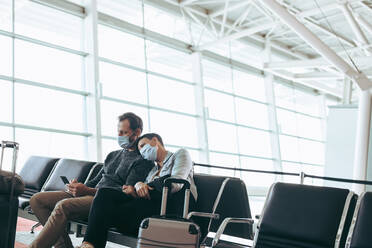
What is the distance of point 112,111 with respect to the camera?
11812 millimetres

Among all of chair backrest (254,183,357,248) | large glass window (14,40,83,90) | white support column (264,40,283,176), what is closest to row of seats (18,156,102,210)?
chair backrest (254,183,357,248)

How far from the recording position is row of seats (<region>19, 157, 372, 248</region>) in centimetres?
287

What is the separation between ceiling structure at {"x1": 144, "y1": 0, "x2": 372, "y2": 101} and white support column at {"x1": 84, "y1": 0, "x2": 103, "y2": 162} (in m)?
2.40

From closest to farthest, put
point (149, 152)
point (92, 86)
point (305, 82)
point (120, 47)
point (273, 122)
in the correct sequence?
point (149, 152) → point (92, 86) → point (120, 47) → point (273, 122) → point (305, 82)

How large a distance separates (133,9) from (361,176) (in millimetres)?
7372

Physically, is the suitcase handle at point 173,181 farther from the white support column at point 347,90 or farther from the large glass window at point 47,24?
the white support column at point 347,90

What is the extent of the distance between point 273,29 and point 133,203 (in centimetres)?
1236

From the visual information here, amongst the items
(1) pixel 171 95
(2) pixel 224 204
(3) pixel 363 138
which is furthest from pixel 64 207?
(1) pixel 171 95

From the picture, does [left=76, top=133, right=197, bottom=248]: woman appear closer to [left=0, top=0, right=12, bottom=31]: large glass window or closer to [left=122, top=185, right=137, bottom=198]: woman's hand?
[left=122, top=185, right=137, bottom=198]: woman's hand

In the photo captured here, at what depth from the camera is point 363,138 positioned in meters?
10.5

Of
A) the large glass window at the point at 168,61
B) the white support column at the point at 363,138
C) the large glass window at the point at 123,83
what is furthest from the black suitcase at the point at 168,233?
the large glass window at the point at 168,61

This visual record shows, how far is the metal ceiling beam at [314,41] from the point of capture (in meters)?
9.05

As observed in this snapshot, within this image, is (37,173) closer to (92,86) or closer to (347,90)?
(92,86)

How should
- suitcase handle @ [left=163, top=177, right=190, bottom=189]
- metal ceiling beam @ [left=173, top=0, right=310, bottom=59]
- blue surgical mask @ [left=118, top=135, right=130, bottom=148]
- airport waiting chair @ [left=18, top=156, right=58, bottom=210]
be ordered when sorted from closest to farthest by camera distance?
1. suitcase handle @ [left=163, top=177, right=190, bottom=189]
2. blue surgical mask @ [left=118, top=135, right=130, bottom=148]
3. airport waiting chair @ [left=18, top=156, right=58, bottom=210]
4. metal ceiling beam @ [left=173, top=0, right=310, bottom=59]
